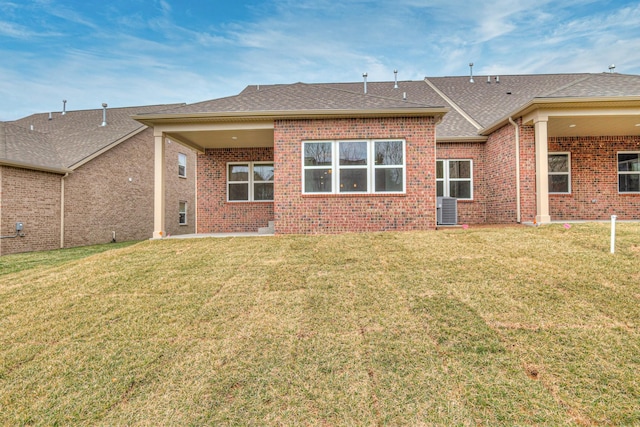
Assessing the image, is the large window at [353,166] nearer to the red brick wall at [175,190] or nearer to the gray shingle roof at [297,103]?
the gray shingle roof at [297,103]

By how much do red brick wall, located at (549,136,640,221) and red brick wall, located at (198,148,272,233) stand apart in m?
10.0

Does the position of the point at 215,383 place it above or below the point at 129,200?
below

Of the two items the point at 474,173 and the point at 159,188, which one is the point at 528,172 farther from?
the point at 159,188

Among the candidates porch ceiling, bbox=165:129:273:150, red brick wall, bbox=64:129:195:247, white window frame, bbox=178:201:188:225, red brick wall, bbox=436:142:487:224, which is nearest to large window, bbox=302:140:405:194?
porch ceiling, bbox=165:129:273:150

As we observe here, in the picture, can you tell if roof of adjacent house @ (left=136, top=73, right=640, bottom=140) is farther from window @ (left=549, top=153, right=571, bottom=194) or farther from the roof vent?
the roof vent

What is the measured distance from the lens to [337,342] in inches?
125

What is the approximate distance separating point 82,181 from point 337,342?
15.1 m

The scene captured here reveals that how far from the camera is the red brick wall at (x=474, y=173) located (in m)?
11.2

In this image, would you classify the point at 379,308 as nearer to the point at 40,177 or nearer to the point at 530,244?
the point at 530,244

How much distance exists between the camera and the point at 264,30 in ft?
48.0

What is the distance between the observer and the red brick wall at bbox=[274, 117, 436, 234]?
27.6 feet

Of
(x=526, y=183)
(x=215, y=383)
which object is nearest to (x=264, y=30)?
(x=526, y=183)

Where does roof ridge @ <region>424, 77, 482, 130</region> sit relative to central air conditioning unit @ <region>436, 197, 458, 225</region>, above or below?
above

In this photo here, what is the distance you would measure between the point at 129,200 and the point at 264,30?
10875mm
